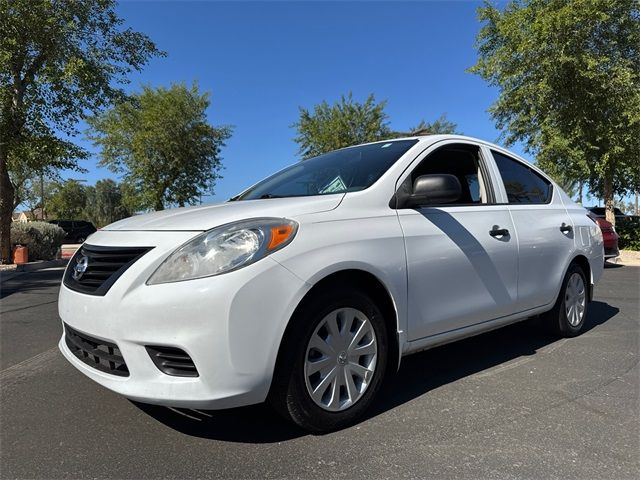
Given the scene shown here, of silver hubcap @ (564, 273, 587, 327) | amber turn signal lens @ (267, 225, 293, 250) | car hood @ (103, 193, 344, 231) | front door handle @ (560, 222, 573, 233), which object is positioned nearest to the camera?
amber turn signal lens @ (267, 225, 293, 250)

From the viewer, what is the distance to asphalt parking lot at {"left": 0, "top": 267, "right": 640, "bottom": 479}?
2.38 metres

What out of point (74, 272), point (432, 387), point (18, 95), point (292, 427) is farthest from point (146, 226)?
point (18, 95)

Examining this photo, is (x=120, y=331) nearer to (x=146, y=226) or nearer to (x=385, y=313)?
(x=146, y=226)

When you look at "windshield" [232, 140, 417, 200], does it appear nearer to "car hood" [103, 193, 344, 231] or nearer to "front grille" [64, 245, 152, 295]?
"car hood" [103, 193, 344, 231]

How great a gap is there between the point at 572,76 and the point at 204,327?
15.6 m

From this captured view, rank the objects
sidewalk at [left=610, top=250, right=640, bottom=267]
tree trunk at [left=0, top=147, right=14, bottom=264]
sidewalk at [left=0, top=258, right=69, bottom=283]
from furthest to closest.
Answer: tree trunk at [left=0, top=147, right=14, bottom=264], sidewalk at [left=610, top=250, right=640, bottom=267], sidewalk at [left=0, top=258, right=69, bottom=283]

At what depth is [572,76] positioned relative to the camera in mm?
14539

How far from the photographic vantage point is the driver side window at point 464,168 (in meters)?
3.60

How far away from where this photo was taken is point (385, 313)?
9.69 feet

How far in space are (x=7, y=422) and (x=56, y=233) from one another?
1652 cm

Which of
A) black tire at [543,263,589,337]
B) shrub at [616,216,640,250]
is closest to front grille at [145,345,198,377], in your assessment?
black tire at [543,263,589,337]

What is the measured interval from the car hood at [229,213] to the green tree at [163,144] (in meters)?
25.7

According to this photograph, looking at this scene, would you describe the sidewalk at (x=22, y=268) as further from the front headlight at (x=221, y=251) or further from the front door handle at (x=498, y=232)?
the front door handle at (x=498, y=232)

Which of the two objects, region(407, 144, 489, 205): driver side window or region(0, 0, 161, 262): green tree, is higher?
region(0, 0, 161, 262): green tree
